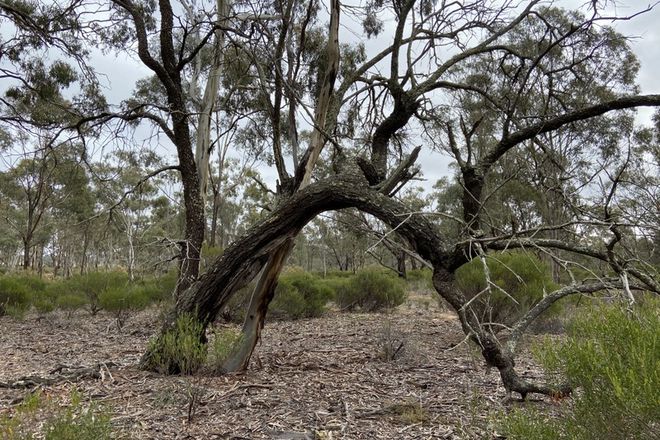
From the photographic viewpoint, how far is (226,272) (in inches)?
185

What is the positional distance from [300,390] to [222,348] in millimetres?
902

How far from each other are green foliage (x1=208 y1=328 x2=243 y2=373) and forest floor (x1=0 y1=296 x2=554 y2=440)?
0.16 m

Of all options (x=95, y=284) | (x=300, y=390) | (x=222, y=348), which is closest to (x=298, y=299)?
(x=95, y=284)

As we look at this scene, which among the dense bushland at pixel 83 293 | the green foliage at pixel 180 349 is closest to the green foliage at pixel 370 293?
the dense bushland at pixel 83 293

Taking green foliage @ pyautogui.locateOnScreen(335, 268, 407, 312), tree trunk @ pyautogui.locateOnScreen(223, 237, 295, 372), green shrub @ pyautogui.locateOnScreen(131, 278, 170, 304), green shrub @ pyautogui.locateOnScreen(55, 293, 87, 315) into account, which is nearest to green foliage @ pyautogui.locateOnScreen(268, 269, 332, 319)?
green foliage @ pyautogui.locateOnScreen(335, 268, 407, 312)

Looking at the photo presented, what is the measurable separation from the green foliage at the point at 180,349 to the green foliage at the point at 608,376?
3.13 meters

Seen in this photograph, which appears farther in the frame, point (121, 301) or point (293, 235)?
point (121, 301)

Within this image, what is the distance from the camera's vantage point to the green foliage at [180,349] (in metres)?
4.48

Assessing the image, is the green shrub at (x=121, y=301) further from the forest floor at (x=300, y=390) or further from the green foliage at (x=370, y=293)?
the green foliage at (x=370, y=293)

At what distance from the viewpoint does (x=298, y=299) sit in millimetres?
10461

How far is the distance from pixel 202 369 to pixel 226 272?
39.5 inches

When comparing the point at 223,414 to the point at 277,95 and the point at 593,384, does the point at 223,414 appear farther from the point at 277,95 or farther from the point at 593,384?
the point at 277,95

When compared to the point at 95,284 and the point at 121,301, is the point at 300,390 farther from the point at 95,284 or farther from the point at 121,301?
the point at 95,284

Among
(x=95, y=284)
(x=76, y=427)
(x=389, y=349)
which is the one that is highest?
(x=95, y=284)
